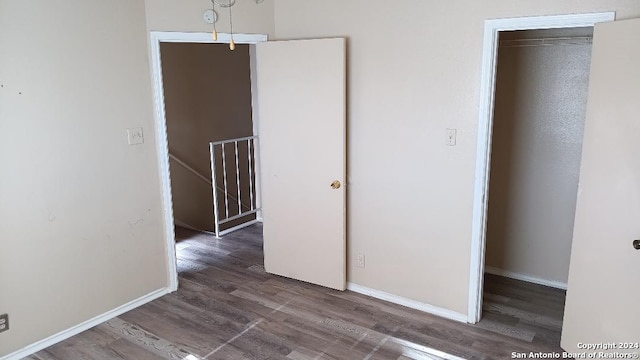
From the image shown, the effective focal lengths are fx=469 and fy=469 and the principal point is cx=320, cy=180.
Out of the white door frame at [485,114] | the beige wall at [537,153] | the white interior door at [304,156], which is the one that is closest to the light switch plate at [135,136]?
the white interior door at [304,156]

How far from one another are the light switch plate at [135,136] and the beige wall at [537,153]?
2782mm

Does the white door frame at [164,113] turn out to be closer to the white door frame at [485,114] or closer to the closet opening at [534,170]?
the white door frame at [485,114]

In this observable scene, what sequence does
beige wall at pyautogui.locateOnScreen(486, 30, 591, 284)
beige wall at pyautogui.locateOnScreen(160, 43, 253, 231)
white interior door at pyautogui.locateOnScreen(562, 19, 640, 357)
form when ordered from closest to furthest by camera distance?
white interior door at pyautogui.locateOnScreen(562, 19, 640, 357)
beige wall at pyautogui.locateOnScreen(486, 30, 591, 284)
beige wall at pyautogui.locateOnScreen(160, 43, 253, 231)

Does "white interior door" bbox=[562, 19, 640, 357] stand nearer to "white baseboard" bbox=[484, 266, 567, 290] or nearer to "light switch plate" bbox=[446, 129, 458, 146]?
"light switch plate" bbox=[446, 129, 458, 146]

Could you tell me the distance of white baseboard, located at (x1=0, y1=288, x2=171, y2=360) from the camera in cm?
287

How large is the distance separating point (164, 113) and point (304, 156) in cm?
109

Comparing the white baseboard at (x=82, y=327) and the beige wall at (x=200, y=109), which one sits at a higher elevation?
the beige wall at (x=200, y=109)

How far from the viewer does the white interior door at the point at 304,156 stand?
3434 mm

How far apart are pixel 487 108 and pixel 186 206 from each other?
4.42m

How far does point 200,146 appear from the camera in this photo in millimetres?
6051

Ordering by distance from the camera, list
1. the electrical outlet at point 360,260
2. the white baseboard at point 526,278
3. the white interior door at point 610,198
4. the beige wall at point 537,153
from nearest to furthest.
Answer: the white interior door at point 610,198, the beige wall at point 537,153, the electrical outlet at point 360,260, the white baseboard at point 526,278

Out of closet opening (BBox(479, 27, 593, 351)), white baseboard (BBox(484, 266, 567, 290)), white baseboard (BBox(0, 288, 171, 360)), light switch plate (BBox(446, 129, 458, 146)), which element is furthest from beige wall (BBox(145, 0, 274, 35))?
white baseboard (BBox(484, 266, 567, 290))

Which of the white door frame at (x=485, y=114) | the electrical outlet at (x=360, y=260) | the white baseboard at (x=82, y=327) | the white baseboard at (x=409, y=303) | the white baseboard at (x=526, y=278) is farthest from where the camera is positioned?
the white baseboard at (x=526, y=278)

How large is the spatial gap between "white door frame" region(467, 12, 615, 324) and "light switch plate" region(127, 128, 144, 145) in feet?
7.60
